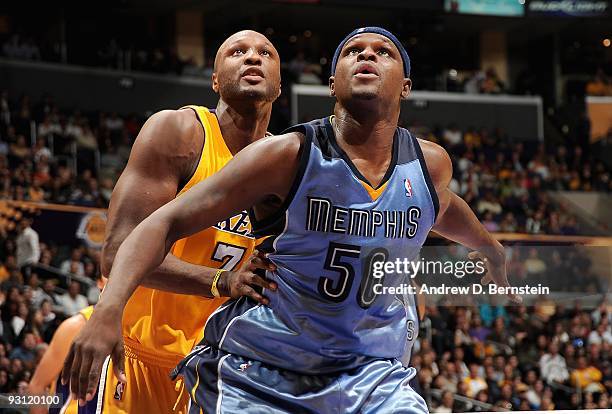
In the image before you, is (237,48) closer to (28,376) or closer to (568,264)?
(568,264)

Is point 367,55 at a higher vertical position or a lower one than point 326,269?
higher

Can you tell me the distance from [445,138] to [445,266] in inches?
491

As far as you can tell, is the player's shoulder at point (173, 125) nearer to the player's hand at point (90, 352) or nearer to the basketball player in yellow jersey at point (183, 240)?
the basketball player in yellow jersey at point (183, 240)

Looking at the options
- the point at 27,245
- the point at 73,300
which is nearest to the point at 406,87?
the point at 73,300

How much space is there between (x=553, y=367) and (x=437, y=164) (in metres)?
7.81

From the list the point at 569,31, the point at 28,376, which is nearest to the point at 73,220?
the point at 28,376

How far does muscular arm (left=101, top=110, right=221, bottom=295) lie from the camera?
338 centimetres

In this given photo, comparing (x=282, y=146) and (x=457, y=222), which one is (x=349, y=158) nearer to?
(x=282, y=146)

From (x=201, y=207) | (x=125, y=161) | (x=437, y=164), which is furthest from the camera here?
(x=125, y=161)

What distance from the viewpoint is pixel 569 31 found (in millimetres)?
21078

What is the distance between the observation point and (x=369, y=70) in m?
2.80

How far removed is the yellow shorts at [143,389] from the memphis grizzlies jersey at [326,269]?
3.00 ft

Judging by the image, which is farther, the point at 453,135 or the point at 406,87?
the point at 453,135

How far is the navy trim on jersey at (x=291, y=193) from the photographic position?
2648mm
